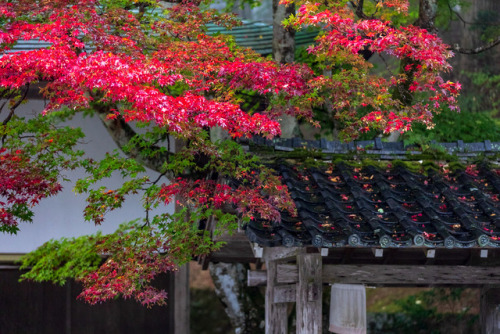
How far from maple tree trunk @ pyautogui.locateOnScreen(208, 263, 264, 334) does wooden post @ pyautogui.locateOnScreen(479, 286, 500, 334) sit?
20.8 feet

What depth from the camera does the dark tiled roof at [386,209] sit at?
24.6 feet

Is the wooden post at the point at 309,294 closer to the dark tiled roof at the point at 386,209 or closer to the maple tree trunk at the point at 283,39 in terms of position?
the dark tiled roof at the point at 386,209

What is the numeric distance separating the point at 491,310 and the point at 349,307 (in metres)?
3.62

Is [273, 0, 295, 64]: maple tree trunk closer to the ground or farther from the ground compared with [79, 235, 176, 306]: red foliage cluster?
farther from the ground

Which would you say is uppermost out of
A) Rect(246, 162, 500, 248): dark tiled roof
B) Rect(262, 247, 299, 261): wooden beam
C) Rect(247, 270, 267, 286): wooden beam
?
Rect(246, 162, 500, 248): dark tiled roof

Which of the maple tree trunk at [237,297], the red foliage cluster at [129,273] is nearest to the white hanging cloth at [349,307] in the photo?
the red foliage cluster at [129,273]

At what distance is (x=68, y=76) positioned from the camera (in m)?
9.20

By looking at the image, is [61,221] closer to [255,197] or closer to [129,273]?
[129,273]

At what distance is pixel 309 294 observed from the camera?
8180mm

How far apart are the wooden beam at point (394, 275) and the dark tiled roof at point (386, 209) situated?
77 cm

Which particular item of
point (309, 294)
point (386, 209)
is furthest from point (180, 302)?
point (386, 209)

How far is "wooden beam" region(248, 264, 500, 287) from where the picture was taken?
8391 millimetres

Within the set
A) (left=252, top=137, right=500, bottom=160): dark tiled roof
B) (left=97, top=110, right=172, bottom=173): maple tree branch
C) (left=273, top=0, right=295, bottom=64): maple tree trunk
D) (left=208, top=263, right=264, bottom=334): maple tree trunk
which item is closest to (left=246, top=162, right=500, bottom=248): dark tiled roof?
(left=252, top=137, right=500, bottom=160): dark tiled roof

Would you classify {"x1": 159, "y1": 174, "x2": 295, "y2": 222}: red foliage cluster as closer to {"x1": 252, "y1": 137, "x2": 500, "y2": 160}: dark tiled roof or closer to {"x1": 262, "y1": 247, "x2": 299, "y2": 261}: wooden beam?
{"x1": 262, "y1": 247, "x2": 299, "y2": 261}: wooden beam
